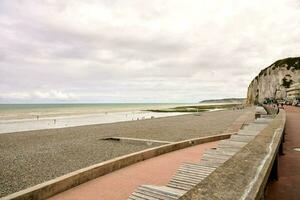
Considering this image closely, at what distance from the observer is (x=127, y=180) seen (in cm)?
682

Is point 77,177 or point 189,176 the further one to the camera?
point 77,177

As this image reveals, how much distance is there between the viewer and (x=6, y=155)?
13.7 meters

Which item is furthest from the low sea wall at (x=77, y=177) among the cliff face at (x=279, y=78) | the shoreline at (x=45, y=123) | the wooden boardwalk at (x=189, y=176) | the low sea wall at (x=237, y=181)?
the cliff face at (x=279, y=78)

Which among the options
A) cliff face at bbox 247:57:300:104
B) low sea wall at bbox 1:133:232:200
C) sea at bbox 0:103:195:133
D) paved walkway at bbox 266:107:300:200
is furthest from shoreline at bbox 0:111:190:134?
cliff face at bbox 247:57:300:104

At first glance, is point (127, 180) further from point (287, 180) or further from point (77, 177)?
point (287, 180)

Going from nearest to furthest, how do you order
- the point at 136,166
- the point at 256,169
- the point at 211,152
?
the point at 256,169 → the point at 211,152 → the point at 136,166

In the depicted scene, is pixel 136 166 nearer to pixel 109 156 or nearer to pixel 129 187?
pixel 129 187

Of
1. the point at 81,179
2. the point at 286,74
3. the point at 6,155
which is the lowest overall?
the point at 6,155

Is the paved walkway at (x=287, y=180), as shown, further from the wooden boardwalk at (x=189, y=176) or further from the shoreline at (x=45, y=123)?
the shoreline at (x=45, y=123)

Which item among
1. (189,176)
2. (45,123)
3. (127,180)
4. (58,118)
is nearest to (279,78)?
(58,118)

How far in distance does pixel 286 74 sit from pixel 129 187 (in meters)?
82.1

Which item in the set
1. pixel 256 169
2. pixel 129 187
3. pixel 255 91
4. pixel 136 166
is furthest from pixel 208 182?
pixel 255 91

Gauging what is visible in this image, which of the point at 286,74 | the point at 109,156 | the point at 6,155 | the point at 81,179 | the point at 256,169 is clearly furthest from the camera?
the point at 286,74

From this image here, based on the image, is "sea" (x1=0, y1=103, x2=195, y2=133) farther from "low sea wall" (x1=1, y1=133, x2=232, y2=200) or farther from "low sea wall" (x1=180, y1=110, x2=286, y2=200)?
"low sea wall" (x1=180, y1=110, x2=286, y2=200)
